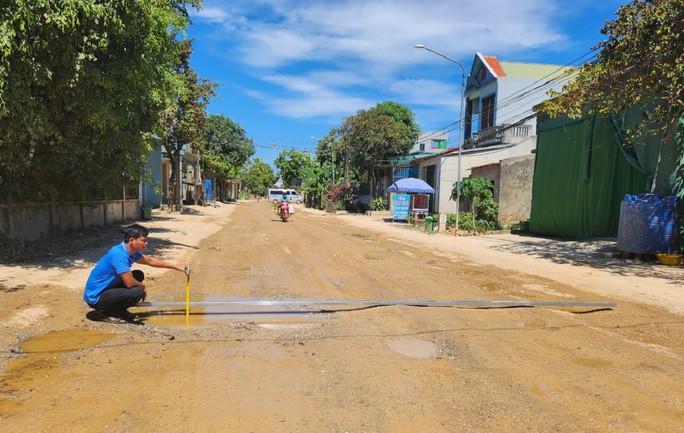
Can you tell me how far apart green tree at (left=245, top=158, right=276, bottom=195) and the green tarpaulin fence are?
9025cm

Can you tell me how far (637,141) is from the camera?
12797 mm

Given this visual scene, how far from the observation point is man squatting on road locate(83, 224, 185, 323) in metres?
5.14

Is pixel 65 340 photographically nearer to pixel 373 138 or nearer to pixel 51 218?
pixel 51 218

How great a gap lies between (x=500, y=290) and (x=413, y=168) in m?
30.7

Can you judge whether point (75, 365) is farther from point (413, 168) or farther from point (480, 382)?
point (413, 168)

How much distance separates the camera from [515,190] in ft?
73.9

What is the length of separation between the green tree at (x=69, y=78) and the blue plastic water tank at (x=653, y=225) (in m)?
11.8

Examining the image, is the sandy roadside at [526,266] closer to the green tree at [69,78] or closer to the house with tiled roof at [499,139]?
the green tree at [69,78]

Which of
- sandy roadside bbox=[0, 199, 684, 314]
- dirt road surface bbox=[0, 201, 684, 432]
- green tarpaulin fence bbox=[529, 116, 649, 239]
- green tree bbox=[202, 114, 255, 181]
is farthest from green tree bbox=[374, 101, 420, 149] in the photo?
dirt road surface bbox=[0, 201, 684, 432]

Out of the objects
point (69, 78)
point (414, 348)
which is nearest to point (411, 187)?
point (69, 78)

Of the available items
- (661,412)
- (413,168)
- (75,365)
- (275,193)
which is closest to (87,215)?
(75,365)

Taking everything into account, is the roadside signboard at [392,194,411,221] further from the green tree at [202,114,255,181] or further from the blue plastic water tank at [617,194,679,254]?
the green tree at [202,114,255,181]

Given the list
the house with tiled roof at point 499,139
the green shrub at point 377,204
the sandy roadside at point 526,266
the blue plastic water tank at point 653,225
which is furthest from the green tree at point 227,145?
the blue plastic water tank at point 653,225

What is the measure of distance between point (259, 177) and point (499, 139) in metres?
87.0
